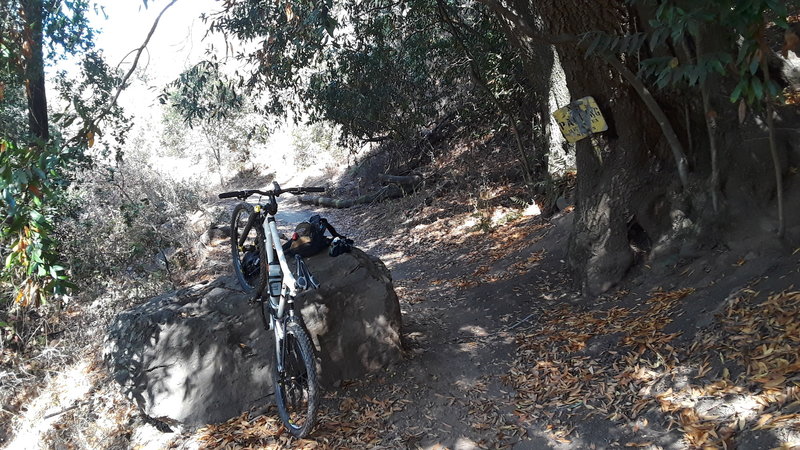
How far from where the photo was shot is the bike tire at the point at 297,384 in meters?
4.08

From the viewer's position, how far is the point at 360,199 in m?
15.6

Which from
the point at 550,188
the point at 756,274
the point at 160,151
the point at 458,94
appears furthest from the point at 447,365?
the point at 160,151

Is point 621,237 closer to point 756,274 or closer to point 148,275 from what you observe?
point 756,274

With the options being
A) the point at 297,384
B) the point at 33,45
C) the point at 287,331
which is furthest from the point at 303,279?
the point at 33,45

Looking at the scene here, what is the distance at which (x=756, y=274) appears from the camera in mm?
4227

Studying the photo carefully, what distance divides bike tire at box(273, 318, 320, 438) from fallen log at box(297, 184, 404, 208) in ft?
32.6

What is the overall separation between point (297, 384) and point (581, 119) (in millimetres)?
3569

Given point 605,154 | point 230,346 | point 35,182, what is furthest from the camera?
point 605,154

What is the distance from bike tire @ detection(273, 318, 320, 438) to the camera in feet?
13.4

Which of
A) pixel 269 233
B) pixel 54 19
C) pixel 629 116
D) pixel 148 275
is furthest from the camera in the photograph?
pixel 148 275

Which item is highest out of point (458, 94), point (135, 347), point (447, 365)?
point (458, 94)

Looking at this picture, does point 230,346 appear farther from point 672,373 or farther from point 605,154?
point 605,154

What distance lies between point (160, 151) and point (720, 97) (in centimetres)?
2918

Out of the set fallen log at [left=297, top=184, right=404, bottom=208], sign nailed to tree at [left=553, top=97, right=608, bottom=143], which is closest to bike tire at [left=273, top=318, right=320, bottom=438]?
sign nailed to tree at [left=553, top=97, right=608, bottom=143]
